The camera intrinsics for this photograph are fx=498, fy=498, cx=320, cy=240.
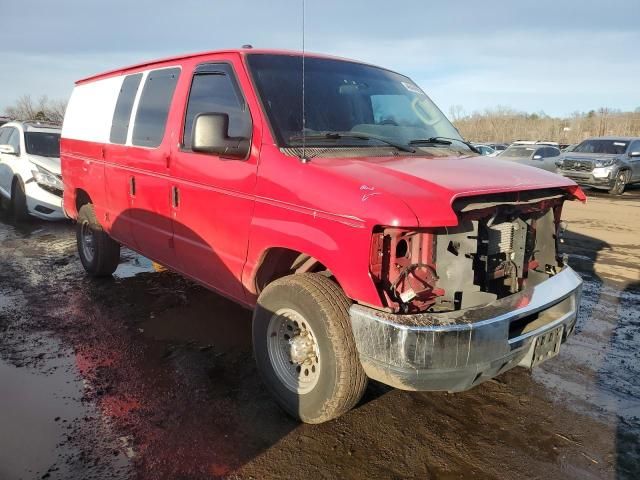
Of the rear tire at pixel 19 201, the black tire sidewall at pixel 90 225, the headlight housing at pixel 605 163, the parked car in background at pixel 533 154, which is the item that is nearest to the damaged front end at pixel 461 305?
the black tire sidewall at pixel 90 225

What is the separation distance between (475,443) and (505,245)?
1203mm

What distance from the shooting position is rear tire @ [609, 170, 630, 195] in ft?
54.1

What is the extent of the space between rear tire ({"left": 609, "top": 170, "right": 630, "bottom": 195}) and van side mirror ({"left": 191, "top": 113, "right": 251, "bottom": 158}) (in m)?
16.8

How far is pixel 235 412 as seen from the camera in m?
3.23

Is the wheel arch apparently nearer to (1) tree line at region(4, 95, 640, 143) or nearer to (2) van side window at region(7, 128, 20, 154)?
(2) van side window at region(7, 128, 20, 154)

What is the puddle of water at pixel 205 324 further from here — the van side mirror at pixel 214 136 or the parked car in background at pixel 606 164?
the parked car in background at pixel 606 164

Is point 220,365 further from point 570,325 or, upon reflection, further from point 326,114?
point 570,325

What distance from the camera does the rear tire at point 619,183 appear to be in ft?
54.1

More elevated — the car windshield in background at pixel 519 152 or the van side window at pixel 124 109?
the van side window at pixel 124 109

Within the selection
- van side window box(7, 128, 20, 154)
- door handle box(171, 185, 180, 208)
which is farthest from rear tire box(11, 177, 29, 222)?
door handle box(171, 185, 180, 208)

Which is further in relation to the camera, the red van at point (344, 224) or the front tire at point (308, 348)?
the front tire at point (308, 348)

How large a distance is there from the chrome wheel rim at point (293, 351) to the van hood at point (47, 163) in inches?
292

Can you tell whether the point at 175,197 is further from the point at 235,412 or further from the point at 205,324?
the point at 235,412

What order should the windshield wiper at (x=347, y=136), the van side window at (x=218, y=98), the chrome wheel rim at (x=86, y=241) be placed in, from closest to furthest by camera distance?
the windshield wiper at (x=347, y=136)
the van side window at (x=218, y=98)
the chrome wheel rim at (x=86, y=241)
